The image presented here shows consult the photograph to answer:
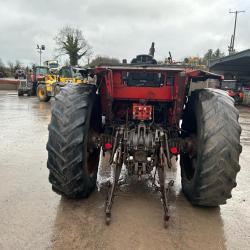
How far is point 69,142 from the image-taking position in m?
3.50

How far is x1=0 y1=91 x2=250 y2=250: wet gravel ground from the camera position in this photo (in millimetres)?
3082

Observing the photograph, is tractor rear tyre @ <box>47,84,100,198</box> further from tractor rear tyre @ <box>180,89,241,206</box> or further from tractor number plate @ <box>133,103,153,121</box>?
tractor rear tyre @ <box>180,89,241,206</box>

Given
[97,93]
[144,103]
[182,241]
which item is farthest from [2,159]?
[182,241]

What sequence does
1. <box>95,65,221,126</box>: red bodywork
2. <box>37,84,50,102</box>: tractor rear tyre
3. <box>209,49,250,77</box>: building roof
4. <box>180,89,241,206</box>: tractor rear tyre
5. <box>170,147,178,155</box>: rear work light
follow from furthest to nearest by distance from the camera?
1. <box>209,49,250,77</box>: building roof
2. <box>37,84,50,102</box>: tractor rear tyre
3. <box>170,147,178,155</box>: rear work light
4. <box>95,65,221,126</box>: red bodywork
5. <box>180,89,241,206</box>: tractor rear tyre

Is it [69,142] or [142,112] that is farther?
[142,112]

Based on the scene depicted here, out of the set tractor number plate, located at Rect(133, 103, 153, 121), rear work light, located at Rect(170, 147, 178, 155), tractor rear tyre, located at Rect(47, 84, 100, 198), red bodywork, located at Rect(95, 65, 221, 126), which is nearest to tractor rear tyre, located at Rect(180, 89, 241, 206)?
red bodywork, located at Rect(95, 65, 221, 126)

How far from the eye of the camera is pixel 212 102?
11.8ft

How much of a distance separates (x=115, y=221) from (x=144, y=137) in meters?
1.04

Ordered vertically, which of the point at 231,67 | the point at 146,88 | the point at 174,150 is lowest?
the point at 174,150

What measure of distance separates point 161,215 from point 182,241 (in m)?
0.57

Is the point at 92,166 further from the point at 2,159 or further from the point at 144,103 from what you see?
the point at 2,159

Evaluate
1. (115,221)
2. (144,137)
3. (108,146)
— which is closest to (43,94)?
(108,146)

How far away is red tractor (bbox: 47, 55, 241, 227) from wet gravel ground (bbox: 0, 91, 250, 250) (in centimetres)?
20

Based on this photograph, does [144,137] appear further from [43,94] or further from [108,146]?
[43,94]
